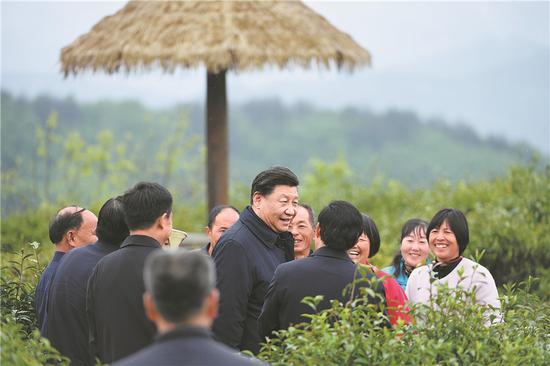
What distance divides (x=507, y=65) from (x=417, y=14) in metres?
6.18

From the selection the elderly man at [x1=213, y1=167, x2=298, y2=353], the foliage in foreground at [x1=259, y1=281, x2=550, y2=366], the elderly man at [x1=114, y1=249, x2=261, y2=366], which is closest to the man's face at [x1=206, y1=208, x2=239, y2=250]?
the elderly man at [x1=213, y1=167, x2=298, y2=353]

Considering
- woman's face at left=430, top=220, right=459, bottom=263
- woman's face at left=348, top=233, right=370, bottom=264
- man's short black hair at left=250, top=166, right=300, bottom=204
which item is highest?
man's short black hair at left=250, top=166, right=300, bottom=204

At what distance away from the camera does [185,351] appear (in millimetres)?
2883

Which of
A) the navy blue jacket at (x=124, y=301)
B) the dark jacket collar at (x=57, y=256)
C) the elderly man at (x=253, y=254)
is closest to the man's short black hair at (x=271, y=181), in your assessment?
the elderly man at (x=253, y=254)

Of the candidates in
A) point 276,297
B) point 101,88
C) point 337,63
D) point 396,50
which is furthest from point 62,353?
point 396,50

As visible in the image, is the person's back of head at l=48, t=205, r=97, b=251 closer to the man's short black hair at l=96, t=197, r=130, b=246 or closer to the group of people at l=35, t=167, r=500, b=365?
the group of people at l=35, t=167, r=500, b=365

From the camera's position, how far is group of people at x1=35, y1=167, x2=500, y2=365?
171 inches

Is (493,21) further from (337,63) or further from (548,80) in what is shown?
(337,63)

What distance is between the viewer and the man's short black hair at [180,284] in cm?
290

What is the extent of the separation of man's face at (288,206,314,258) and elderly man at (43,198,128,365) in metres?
1.61

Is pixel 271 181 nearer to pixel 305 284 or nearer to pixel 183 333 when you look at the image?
pixel 305 284

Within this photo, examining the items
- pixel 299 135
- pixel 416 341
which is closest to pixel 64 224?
→ pixel 416 341

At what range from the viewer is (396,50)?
71625mm

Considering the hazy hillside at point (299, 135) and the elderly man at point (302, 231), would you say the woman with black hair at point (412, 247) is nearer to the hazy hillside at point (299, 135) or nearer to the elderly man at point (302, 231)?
the elderly man at point (302, 231)
